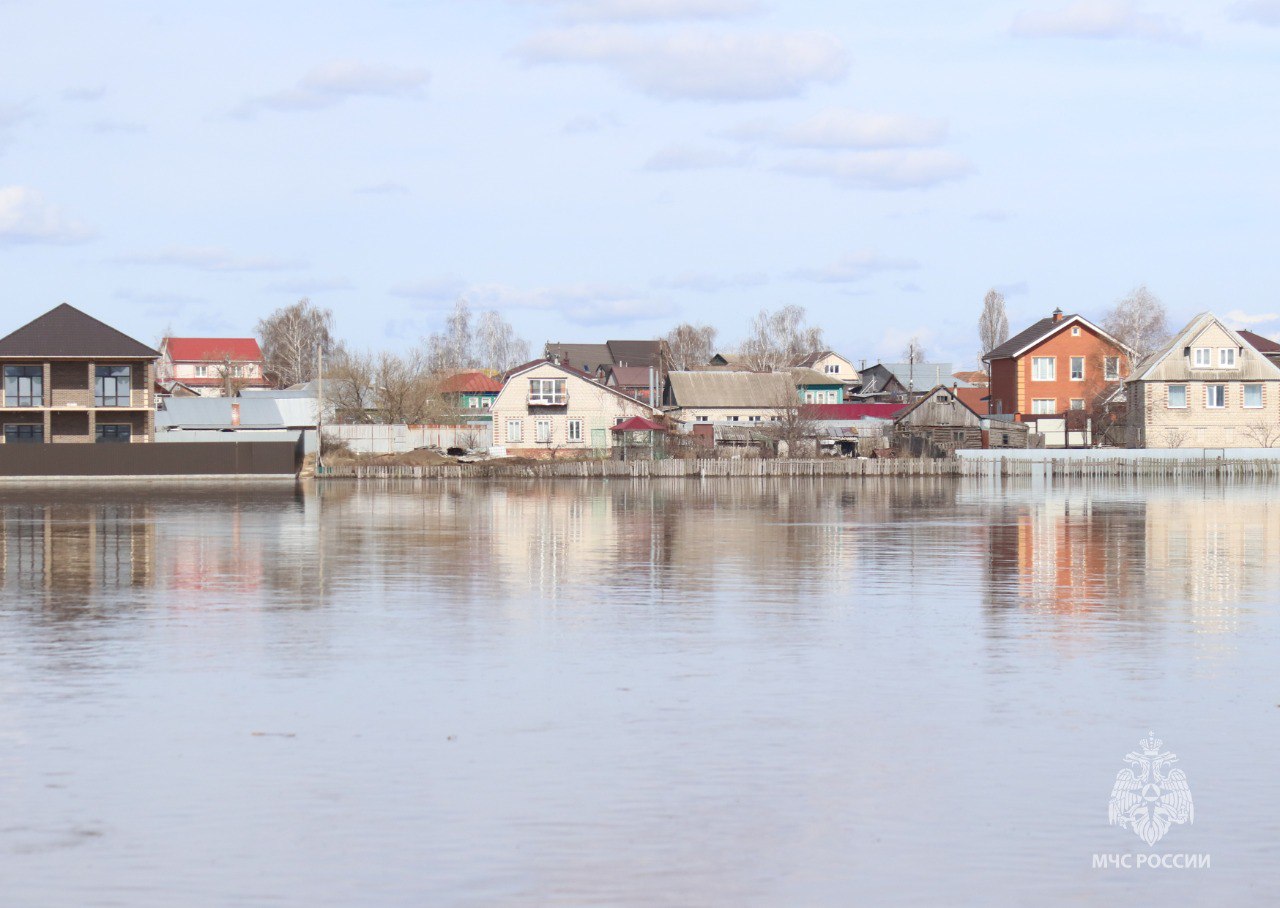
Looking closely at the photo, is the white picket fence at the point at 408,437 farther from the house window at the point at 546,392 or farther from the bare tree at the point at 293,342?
the bare tree at the point at 293,342

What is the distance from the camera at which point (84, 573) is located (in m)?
29.5

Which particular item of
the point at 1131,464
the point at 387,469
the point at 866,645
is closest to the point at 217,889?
the point at 866,645

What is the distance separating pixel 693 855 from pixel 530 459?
8104 cm

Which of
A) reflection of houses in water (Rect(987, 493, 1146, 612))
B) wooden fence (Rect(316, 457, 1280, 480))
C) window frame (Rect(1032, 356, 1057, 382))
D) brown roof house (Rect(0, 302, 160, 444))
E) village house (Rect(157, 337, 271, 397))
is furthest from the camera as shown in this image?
village house (Rect(157, 337, 271, 397))

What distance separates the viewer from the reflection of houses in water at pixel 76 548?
28.0m

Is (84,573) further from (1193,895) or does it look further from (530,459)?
(530,459)

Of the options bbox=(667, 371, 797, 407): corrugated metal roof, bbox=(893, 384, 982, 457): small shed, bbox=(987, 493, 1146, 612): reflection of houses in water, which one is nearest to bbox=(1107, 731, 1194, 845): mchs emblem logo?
bbox=(987, 493, 1146, 612): reflection of houses in water

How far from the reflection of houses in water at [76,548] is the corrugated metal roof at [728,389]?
209ft

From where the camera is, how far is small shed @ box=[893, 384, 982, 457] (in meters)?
94.8

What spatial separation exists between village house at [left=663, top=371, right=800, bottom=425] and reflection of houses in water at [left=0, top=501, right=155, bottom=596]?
6346 centimetres

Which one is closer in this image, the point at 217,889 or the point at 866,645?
the point at 217,889

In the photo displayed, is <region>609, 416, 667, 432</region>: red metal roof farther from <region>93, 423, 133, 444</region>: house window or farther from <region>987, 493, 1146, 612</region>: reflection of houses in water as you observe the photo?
<region>987, 493, 1146, 612</region>: reflection of houses in water

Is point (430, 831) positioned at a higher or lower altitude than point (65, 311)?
lower

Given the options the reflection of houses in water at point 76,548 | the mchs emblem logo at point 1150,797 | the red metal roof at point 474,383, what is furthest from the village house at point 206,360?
the mchs emblem logo at point 1150,797
